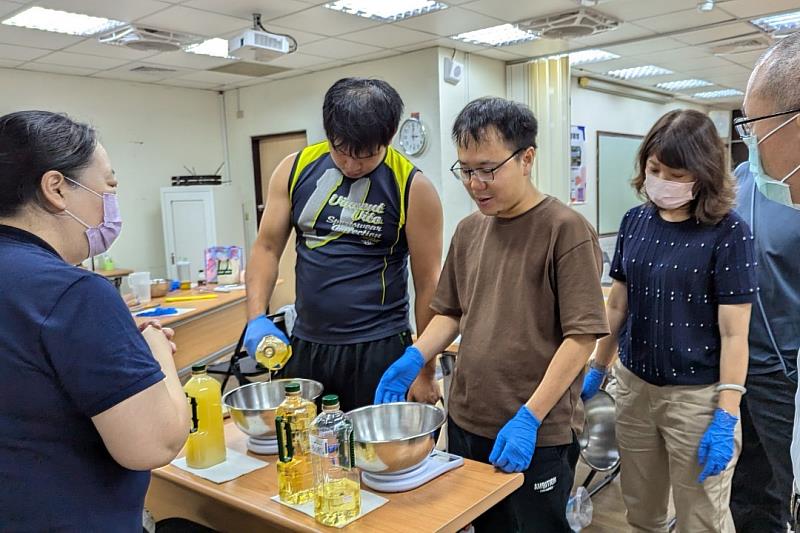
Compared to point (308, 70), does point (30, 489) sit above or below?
below

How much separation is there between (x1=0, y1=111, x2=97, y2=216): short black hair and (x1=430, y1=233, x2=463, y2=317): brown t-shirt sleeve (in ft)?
3.02

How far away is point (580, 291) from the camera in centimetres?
137

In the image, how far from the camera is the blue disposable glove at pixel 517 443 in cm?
131

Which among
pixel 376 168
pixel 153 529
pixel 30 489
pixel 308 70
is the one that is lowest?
pixel 153 529

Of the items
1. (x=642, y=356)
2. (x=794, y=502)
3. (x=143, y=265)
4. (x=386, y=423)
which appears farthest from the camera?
(x=143, y=265)

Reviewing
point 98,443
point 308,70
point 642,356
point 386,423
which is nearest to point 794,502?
point 642,356

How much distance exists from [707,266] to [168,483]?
1.47 m

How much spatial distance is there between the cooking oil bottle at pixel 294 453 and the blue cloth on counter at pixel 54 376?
333mm

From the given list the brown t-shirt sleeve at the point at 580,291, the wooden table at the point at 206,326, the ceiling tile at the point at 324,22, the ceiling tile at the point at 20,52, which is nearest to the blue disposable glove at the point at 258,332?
the brown t-shirt sleeve at the point at 580,291

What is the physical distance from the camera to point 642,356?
5.76 ft

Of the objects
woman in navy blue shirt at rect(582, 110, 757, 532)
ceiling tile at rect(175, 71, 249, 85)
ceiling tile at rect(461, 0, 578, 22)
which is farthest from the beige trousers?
ceiling tile at rect(175, 71, 249, 85)

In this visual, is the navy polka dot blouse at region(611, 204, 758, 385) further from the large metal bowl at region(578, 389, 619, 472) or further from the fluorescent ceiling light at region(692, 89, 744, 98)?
the fluorescent ceiling light at region(692, 89, 744, 98)

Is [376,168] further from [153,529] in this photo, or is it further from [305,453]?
[153,529]

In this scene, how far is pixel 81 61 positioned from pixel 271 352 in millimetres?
4809
